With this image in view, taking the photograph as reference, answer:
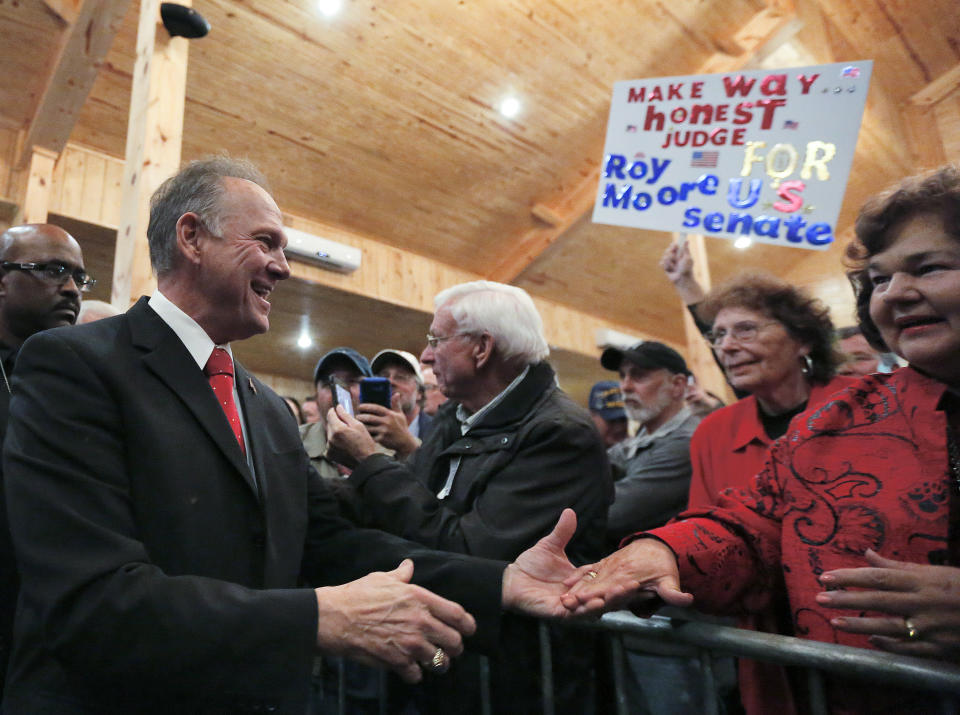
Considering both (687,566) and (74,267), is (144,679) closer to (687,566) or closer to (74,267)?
(687,566)

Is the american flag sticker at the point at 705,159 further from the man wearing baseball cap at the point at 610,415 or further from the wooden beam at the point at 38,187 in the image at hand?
the wooden beam at the point at 38,187

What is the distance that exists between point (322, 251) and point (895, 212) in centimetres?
489

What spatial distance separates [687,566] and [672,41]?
5.81 metres

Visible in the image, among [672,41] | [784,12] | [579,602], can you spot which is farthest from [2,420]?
[784,12]

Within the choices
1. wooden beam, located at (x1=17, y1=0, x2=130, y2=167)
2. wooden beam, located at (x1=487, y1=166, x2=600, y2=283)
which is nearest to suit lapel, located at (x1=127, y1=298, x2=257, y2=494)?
wooden beam, located at (x1=17, y1=0, x2=130, y2=167)

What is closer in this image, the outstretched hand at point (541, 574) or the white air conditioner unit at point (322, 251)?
the outstretched hand at point (541, 574)

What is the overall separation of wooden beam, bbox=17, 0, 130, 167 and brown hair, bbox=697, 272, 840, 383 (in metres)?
3.24

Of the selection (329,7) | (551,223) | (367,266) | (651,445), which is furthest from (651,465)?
(551,223)

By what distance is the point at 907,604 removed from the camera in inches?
32.8

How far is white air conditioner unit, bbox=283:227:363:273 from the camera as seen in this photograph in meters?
5.41

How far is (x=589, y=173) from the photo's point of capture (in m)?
6.63

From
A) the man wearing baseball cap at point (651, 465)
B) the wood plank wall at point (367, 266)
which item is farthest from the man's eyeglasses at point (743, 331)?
the wood plank wall at point (367, 266)

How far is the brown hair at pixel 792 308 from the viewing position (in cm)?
202

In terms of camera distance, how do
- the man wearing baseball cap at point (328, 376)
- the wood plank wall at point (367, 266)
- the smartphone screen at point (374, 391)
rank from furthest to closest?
the wood plank wall at point (367, 266) → the man wearing baseball cap at point (328, 376) → the smartphone screen at point (374, 391)
